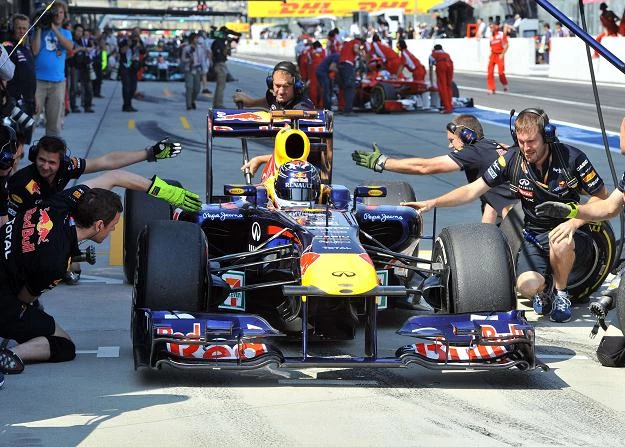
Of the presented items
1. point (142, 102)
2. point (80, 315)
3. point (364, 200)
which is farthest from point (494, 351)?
point (142, 102)

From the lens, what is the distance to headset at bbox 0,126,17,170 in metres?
8.18

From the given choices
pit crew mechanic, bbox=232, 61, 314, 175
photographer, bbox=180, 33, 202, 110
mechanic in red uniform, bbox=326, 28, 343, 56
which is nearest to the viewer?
pit crew mechanic, bbox=232, 61, 314, 175

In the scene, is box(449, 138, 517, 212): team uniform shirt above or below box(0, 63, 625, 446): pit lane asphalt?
above

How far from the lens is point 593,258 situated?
9.08m

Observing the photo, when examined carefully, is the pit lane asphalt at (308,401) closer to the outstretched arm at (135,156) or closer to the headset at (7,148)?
the outstretched arm at (135,156)

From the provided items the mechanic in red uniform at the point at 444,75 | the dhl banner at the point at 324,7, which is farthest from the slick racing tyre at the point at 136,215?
the dhl banner at the point at 324,7

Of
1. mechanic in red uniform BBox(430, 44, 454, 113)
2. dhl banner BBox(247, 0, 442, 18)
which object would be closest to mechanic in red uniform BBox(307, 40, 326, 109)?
mechanic in red uniform BBox(430, 44, 454, 113)

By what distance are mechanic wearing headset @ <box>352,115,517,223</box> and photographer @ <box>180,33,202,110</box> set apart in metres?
19.9

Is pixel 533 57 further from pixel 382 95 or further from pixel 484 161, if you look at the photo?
pixel 484 161

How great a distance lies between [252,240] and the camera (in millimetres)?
8484

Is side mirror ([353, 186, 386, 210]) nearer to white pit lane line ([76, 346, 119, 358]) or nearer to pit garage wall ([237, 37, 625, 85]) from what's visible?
white pit lane line ([76, 346, 119, 358])

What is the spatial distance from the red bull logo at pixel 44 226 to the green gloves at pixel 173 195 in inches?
39.9

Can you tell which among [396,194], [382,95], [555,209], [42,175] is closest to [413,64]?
[382,95]

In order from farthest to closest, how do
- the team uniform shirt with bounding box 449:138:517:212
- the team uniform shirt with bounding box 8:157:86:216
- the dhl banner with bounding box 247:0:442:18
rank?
the dhl banner with bounding box 247:0:442:18, the team uniform shirt with bounding box 449:138:517:212, the team uniform shirt with bounding box 8:157:86:216
